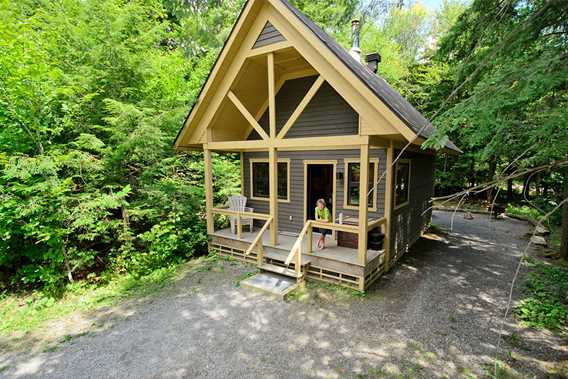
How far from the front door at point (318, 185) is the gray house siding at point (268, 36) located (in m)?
3.42

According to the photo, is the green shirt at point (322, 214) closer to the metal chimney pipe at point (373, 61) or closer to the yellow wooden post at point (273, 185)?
the yellow wooden post at point (273, 185)

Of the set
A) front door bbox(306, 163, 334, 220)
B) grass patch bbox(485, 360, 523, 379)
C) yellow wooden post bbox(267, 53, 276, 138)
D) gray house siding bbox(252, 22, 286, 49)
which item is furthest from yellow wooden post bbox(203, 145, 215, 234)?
grass patch bbox(485, 360, 523, 379)

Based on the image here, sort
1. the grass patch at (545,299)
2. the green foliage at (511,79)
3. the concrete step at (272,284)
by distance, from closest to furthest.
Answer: the green foliage at (511,79) < the grass patch at (545,299) < the concrete step at (272,284)

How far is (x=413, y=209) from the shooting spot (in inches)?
334

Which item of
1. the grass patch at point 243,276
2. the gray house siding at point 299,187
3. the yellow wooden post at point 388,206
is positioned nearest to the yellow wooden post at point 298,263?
the grass patch at point 243,276

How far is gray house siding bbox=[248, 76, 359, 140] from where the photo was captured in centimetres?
692

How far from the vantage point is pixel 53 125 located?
637 cm

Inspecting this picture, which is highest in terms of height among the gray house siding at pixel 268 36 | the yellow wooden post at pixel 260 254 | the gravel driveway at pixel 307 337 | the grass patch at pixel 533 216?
the gray house siding at pixel 268 36

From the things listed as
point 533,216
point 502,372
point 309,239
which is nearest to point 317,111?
point 309,239

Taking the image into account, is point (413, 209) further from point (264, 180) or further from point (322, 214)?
point (264, 180)

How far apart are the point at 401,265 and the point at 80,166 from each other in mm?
8140

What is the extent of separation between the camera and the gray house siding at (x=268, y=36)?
5797 mm

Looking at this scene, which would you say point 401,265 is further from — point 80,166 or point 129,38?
point 129,38

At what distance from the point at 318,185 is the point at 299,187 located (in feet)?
1.89
